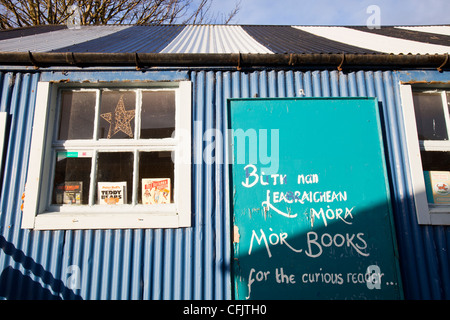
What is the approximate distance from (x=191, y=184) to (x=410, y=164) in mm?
2545

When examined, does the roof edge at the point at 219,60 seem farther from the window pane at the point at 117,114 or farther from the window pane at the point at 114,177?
the window pane at the point at 114,177

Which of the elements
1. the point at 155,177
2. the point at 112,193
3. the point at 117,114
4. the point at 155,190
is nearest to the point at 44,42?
the point at 117,114

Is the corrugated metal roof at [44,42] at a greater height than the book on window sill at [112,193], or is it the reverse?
the corrugated metal roof at [44,42]

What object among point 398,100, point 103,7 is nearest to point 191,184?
point 398,100

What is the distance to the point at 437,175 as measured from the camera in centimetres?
291

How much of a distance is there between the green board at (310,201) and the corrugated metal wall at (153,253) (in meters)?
0.19

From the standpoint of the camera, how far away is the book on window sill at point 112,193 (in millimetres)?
2838

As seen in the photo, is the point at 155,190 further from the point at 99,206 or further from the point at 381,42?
the point at 381,42

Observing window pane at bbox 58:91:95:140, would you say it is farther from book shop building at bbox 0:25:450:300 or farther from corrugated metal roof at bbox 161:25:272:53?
corrugated metal roof at bbox 161:25:272:53

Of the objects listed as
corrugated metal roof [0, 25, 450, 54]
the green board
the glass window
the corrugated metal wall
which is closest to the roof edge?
corrugated metal roof [0, 25, 450, 54]

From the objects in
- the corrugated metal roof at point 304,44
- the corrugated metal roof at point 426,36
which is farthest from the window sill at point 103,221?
the corrugated metal roof at point 426,36

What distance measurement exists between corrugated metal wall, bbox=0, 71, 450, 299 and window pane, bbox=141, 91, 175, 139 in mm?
481

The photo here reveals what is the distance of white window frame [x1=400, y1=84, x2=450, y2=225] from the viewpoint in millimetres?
2682
